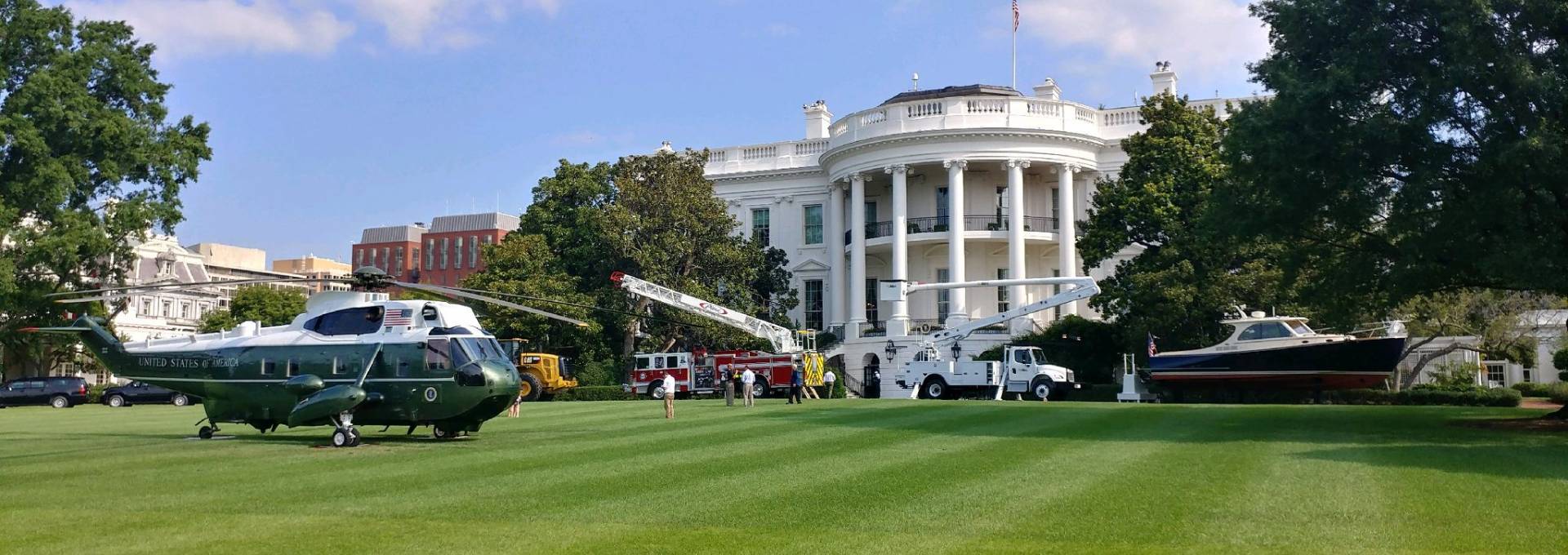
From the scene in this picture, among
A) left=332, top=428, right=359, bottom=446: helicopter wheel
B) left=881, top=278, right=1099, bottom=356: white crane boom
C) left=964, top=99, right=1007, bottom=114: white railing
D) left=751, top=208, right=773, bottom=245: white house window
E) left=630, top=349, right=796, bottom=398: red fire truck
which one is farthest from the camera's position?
left=751, top=208, right=773, bottom=245: white house window

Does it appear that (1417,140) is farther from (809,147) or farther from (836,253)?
(809,147)

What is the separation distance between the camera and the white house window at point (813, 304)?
64250 millimetres

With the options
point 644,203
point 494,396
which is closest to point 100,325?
point 494,396

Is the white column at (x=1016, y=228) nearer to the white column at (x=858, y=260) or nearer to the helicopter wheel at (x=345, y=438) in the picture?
the white column at (x=858, y=260)

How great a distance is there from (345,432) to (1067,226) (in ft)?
133

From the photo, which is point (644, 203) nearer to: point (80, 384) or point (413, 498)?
point (80, 384)

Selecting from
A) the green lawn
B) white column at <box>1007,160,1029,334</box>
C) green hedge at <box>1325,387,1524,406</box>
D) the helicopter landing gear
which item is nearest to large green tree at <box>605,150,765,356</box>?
white column at <box>1007,160,1029,334</box>

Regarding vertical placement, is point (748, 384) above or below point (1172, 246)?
below

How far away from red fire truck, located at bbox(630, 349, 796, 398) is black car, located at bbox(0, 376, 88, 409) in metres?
25.3

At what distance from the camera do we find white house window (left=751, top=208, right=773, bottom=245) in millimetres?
65562

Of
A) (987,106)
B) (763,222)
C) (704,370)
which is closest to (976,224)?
(987,106)

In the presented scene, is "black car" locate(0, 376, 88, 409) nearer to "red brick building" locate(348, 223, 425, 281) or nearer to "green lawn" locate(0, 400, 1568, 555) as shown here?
"green lawn" locate(0, 400, 1568, 555)

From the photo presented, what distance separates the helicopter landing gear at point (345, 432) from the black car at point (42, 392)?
3939 centimetres

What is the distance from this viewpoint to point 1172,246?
→ 42.5m
